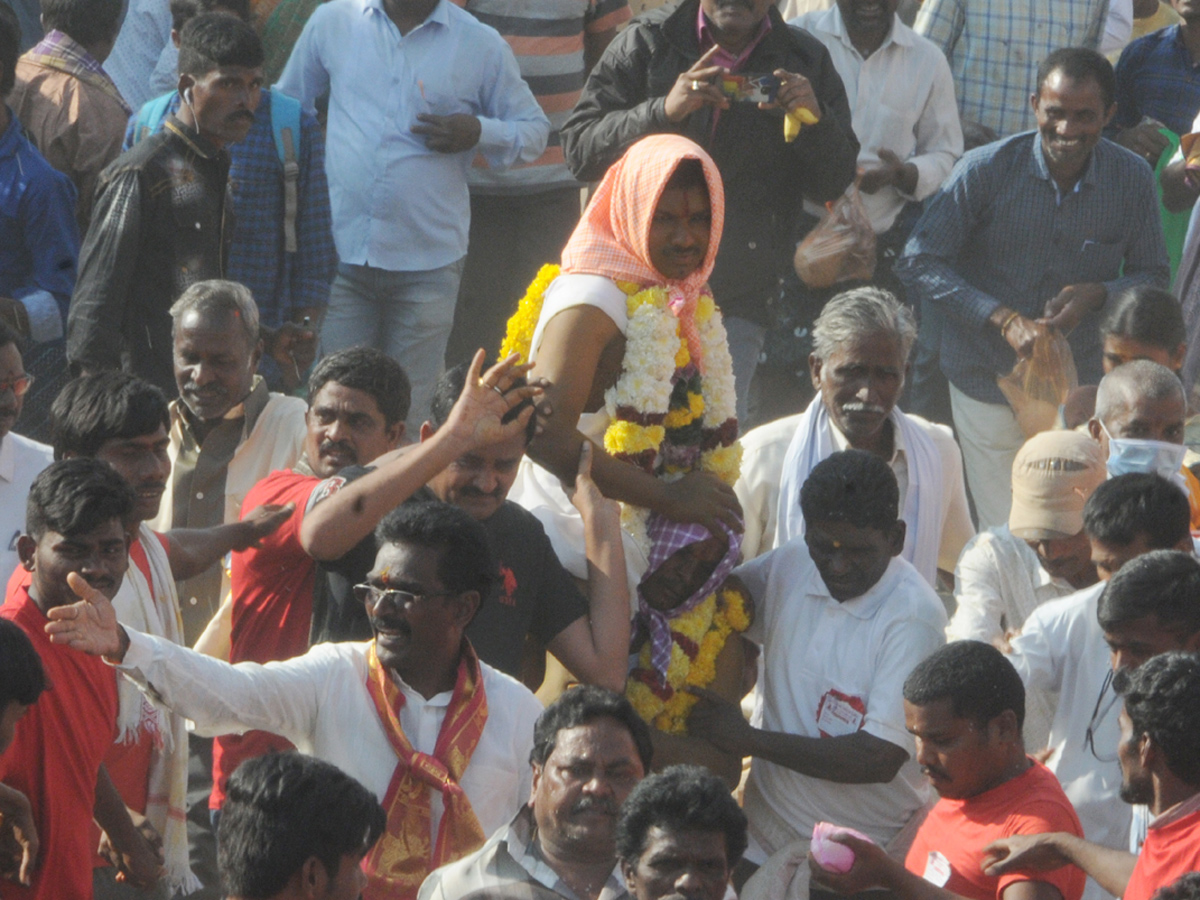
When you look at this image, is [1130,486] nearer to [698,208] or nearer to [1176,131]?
[698,208]

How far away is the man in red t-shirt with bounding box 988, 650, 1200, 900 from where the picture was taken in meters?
4.00

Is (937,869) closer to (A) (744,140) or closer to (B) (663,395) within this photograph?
(B) (663,395)

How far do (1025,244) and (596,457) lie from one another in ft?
10.9

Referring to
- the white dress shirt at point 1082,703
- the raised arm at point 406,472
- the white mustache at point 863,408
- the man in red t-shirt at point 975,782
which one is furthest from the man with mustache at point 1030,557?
the raised arm at point 406,472

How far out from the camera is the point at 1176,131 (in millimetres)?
8969

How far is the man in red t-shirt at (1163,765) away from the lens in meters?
4.00

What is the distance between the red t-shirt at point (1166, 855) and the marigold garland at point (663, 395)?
1.79 metres

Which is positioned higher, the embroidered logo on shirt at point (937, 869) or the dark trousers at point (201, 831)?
the embroidered logo on shirt at point (937, 869)

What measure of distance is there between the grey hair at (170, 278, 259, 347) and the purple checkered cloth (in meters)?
1.59

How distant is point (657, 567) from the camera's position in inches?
211

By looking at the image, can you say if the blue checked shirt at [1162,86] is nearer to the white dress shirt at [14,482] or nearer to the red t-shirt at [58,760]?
the white dress shirt at [14,482]

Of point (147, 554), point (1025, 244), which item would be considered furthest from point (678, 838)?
point (1025, 244)

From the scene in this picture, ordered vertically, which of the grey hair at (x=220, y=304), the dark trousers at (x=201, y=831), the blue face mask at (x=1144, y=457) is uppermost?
the grey hair at (x=220, y=304)

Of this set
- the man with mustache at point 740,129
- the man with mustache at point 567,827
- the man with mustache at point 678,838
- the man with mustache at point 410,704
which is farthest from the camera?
the man with mustache at point 740,129
